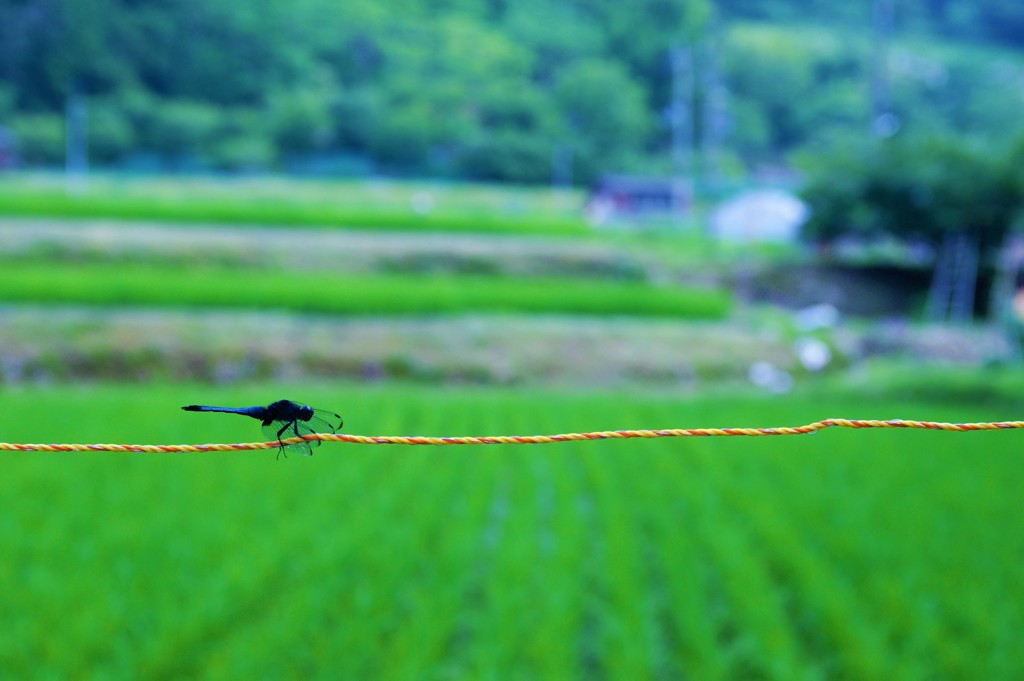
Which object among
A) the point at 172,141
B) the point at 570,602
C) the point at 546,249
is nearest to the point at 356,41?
the point at 172,141

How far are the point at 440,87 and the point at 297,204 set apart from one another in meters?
12.9

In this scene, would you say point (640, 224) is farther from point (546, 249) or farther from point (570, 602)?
point (570, 602)

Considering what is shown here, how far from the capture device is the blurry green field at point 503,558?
3.62 meters

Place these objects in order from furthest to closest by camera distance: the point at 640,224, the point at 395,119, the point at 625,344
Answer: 1. the point at 395,119
2. the point at 640,224
3. the point at 625,344

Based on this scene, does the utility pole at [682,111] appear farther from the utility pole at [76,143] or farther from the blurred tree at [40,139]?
the blurred tree at [40,139]

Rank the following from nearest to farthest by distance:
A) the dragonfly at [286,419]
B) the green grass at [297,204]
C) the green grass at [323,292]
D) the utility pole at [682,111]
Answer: the dragonfly at [286,419] < the green grass at [323,292] < the green grass at [297,204] < the utility pole at [682,111]

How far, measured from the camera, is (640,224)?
27.2 metres

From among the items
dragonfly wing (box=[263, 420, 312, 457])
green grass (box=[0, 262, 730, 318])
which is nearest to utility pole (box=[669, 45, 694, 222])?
green grass (box=[0, 262, 730, 318])

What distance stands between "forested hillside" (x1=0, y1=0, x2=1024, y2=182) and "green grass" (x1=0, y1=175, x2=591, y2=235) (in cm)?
136

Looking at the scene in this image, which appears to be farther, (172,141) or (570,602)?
(172,141)

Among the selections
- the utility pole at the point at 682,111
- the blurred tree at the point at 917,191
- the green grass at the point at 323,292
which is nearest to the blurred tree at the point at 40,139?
the green grass at the point at 323,292

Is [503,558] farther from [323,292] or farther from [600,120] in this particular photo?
[600,120]

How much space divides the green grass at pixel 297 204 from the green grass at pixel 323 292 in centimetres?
399

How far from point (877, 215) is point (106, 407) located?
15089mm
